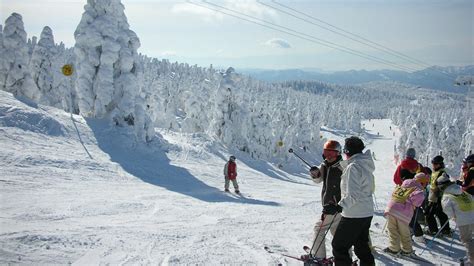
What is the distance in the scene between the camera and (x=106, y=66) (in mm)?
25047

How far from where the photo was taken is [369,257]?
Result: 5.88m

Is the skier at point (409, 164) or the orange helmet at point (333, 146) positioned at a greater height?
the orange helmet at point (333, 146)

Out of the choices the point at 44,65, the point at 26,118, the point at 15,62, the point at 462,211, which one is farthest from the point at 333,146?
the point at 44,65

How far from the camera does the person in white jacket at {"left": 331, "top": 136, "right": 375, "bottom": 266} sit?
18.4 feet

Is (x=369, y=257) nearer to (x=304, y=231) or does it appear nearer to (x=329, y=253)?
(x=329, y=253)

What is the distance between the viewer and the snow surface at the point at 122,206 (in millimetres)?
6871

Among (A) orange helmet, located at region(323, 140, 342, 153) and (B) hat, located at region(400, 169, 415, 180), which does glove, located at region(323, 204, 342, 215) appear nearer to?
(A) orange helmet, located at region(323, 140, 342, 153)

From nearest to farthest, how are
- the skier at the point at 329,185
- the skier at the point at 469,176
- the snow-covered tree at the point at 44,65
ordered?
1. the skier at the point at 329,185
2. the skier at the point at 469,176
3. the snow-covered tree at the point at 44,65

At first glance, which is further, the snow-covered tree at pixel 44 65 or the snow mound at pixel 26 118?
the snow-covered tree at pixel 44 65

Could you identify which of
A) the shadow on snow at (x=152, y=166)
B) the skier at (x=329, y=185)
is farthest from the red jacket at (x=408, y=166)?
the shadow on snow at (x=152, y=166)

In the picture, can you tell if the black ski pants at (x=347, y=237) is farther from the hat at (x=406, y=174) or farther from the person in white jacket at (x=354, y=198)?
the hat at (x=406, y=174)

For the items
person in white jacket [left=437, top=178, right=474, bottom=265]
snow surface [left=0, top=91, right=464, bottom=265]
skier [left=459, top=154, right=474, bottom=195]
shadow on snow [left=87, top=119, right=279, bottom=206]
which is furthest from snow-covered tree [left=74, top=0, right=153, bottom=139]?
person in white jacket [left=437, top=178, right=474, bottom=265]

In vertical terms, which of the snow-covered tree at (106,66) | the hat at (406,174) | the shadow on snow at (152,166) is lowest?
the shadow on snow at (152,166)

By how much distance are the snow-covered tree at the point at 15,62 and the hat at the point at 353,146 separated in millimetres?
35341
